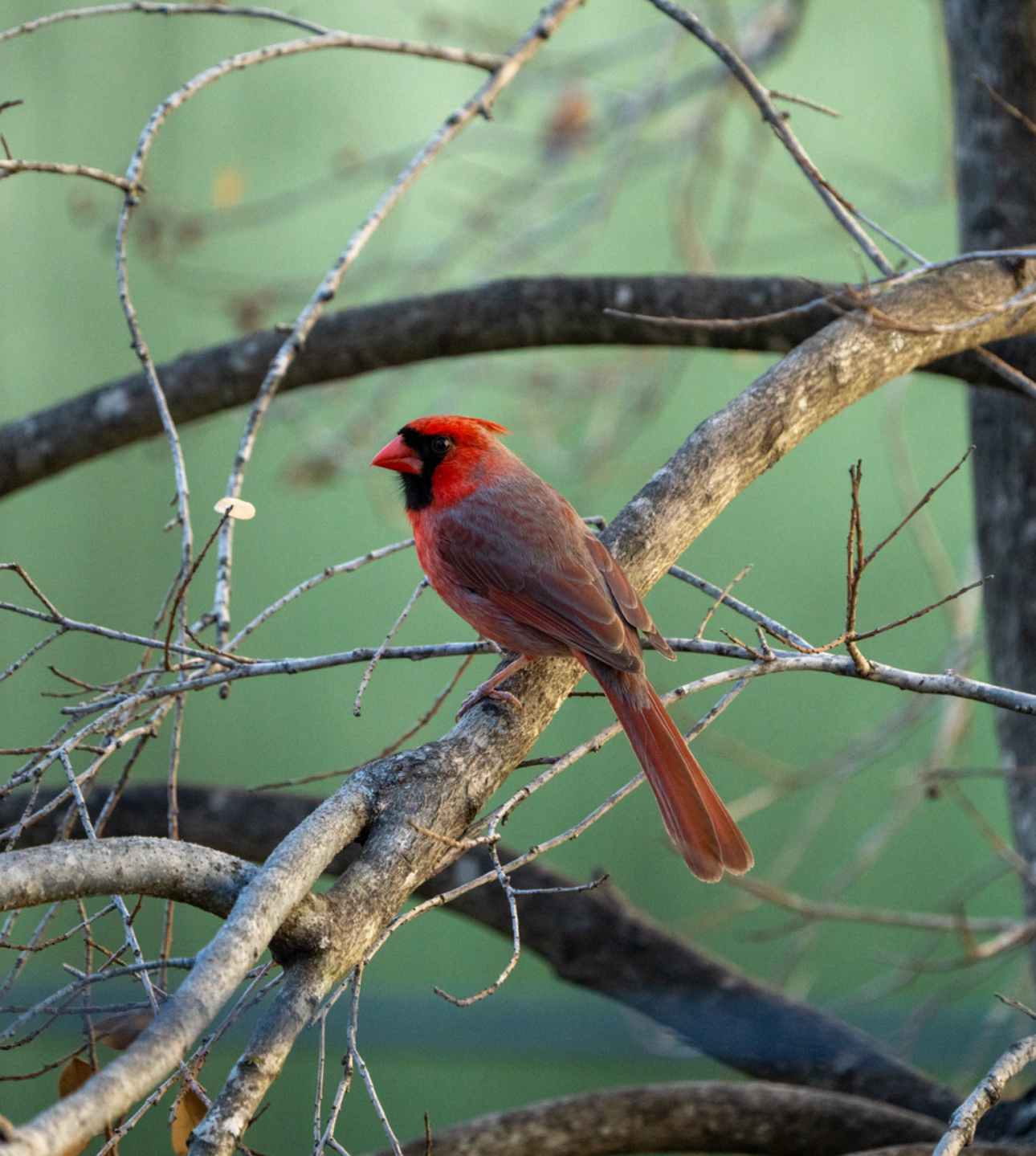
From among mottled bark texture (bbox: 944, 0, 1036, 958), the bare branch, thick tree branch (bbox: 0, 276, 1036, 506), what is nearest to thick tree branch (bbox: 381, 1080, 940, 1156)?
mottled bark texture (bbox: 944, 0, 1036, 958)

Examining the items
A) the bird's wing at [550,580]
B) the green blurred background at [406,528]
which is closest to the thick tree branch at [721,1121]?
the bird's wing at [550,580]

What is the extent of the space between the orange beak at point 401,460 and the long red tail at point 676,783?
59cm

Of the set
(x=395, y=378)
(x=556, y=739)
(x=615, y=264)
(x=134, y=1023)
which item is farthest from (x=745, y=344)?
(x=615, y=264)

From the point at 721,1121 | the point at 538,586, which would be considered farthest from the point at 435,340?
the point at 721,1121

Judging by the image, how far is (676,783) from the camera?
1.54 metres

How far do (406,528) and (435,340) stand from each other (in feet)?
7.94

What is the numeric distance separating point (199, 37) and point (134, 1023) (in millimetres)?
4618

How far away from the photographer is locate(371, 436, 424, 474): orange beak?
6.89 ft

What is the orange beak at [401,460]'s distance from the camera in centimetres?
210

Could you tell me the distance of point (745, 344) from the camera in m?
2.39

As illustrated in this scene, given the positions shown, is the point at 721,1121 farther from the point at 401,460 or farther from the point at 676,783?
the point at 401,460

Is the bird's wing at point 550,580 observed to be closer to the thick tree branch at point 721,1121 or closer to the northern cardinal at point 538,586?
the northern cardinal at point 538,586

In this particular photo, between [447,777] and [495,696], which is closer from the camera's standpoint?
[447,777]

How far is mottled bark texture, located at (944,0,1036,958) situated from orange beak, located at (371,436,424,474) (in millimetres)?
1330
